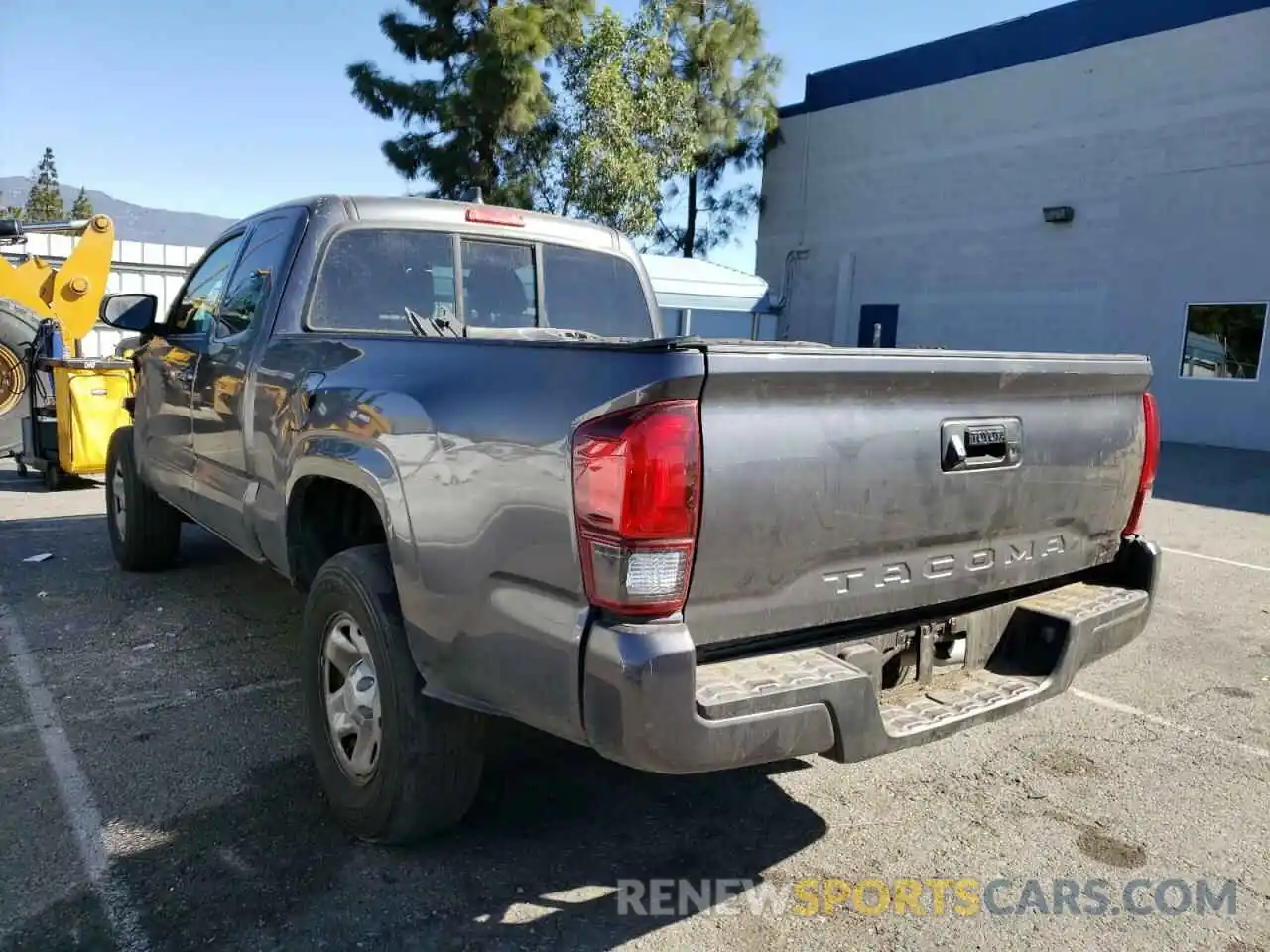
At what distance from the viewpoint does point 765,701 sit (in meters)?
2.25

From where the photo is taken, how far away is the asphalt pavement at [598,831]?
8.66 ft

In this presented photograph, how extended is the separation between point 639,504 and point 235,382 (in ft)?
8.46

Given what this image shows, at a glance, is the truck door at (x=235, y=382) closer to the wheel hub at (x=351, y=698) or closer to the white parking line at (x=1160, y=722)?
the wheel hub at (x=351, y=698)

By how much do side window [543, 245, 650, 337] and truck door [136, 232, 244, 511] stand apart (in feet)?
5.07

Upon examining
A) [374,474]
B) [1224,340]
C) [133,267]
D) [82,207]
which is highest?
[82,207]

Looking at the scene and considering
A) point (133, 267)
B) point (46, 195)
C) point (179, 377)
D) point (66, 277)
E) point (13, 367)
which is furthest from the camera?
point (46, 195)

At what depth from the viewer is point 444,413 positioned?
264 cm

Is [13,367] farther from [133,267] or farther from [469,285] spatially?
[469,285]

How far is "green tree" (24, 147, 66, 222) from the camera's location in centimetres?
5175

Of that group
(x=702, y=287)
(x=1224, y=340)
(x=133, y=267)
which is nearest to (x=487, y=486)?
(x=133, y=267)

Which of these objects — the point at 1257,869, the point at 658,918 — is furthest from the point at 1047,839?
the point at 658,918

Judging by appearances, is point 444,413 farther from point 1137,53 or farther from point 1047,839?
point 1137,53

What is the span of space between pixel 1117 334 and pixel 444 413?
18.5 meters

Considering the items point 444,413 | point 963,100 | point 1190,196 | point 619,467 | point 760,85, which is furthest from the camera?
point 760,85
